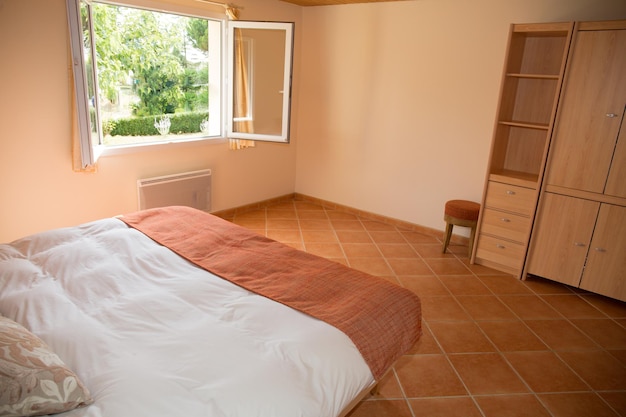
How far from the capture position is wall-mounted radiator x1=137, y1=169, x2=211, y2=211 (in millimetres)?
3854

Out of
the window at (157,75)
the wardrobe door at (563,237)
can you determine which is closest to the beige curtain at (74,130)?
the window at (157,75)

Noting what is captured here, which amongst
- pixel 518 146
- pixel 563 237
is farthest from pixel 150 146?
pixel 563 237

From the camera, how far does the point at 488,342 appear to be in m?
2.74

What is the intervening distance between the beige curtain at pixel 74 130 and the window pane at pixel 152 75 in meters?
1.10

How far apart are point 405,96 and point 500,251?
6.06 feet

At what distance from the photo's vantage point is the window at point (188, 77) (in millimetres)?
4297

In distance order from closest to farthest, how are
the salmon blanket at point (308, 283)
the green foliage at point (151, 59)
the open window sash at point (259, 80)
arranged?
the salmon blanket at point (308, 283) < the open window sash at point (259, 80) < the green foliage at point (151, 59)

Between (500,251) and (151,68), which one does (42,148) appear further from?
(500,251)

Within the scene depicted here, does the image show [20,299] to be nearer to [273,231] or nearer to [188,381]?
[188,381]

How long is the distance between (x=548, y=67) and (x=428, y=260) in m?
1.96

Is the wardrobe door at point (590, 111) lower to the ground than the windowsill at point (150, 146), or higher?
higher

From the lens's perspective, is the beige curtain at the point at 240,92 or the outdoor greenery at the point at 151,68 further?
the outdoor greenery at the point at 151,68

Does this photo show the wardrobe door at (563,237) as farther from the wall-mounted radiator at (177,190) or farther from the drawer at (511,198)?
the wall-mounted radiator at (177,190)

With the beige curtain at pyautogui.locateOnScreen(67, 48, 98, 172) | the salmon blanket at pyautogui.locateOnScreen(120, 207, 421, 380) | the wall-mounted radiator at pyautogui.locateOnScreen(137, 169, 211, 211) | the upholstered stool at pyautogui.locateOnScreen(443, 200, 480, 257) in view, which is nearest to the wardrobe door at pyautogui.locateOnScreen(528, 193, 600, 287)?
the upholstered stool at pyautogui.locateOnScreen(443, 200, 480, 257)
